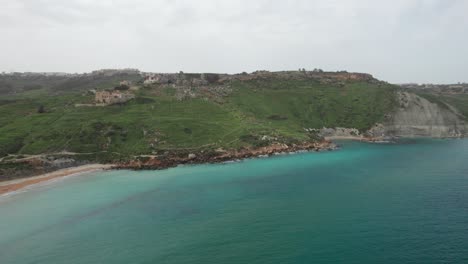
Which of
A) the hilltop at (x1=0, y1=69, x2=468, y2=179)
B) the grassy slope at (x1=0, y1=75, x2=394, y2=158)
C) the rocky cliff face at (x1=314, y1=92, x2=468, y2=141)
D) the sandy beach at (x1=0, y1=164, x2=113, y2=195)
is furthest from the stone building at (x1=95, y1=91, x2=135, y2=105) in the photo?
the rocky cliff face at (x1=314, y1=92, x2=468, y2=141)

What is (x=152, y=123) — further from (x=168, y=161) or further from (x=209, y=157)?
(x=209, y=157)

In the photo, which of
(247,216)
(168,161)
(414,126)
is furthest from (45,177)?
(414,126)

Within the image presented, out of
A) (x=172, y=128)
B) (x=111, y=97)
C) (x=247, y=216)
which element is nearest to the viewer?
(x=247, y=216)

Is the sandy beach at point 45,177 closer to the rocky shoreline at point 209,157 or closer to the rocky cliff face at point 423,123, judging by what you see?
the rocky shoreline at point 209,157

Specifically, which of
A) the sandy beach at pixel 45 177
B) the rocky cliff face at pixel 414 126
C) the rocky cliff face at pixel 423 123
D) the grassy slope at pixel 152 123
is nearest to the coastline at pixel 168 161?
the sandy beach at pixel 45 177

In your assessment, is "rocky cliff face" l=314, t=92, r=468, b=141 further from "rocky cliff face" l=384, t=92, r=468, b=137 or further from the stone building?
the stone building

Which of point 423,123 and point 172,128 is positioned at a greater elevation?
point 423,123

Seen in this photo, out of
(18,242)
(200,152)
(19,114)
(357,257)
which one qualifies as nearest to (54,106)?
(19,114)
